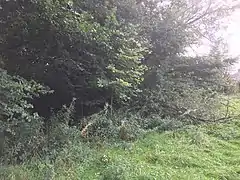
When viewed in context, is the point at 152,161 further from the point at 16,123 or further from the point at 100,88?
the point at 16,123

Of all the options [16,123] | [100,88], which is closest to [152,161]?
[100,88]

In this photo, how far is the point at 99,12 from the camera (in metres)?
Answer: 4.71

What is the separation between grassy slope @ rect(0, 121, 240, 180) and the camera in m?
3.38

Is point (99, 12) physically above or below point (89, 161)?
above

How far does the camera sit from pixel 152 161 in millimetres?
3928

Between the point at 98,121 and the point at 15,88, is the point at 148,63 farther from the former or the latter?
the point at 15,88

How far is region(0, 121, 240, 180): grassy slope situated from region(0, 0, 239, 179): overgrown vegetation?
2 centimetres

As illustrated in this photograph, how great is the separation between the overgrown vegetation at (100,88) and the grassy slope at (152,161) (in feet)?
0.05

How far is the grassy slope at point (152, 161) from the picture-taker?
11.1ft

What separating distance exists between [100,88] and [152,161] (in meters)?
1.41

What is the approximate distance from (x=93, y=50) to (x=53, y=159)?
1.60 metres

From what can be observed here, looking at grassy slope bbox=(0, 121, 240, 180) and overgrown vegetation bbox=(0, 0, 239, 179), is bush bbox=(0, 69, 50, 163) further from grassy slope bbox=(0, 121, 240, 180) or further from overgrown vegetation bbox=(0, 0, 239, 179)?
grassy slope bbox=(0, 121, 240, 180)

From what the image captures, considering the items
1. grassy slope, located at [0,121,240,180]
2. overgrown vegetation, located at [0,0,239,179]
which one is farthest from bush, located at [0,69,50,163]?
grassy slope, located at [0,121,240,180]

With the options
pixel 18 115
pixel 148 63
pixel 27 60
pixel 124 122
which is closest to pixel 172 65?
pixel 148 63
